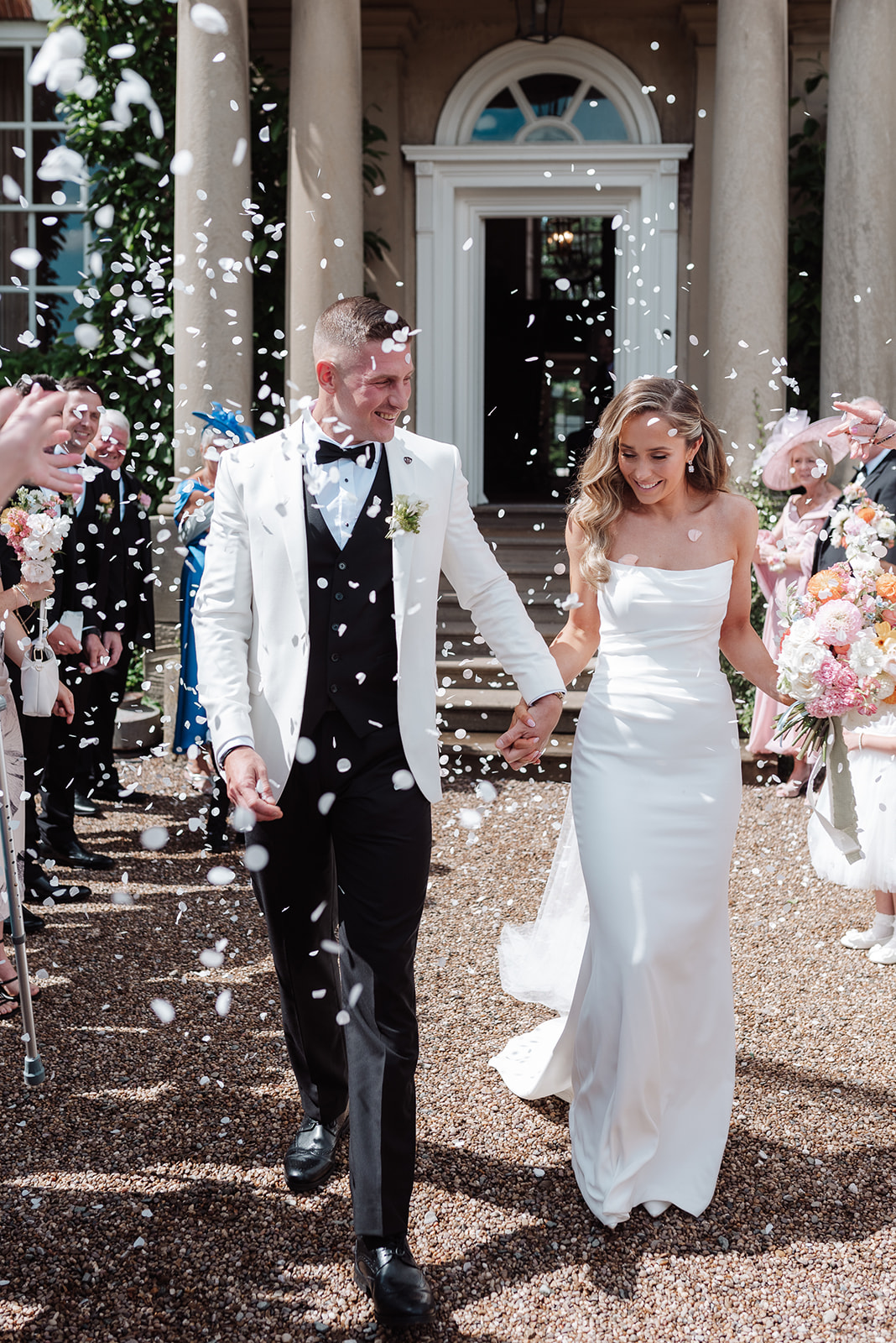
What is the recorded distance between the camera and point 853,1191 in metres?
3.32

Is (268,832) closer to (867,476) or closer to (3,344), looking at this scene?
(867,476)

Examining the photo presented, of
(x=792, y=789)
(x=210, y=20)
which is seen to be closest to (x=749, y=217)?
(x=210, y=20)

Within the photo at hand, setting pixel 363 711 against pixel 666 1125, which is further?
pixel 666 1125

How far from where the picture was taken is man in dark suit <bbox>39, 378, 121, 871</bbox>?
6273 millimetres

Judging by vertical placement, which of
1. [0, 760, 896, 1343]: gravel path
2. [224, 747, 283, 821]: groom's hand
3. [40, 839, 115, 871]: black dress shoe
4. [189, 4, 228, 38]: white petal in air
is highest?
[189, 4, 228, 38]: white petal in air

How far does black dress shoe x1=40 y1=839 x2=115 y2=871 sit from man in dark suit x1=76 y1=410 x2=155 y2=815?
0.97 m

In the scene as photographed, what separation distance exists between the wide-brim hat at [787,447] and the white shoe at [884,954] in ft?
9.25

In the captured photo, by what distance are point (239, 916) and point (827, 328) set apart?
627 centimetres

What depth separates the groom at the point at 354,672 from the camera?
2.88 meters

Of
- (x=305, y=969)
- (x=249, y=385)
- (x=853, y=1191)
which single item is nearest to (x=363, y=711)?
(x=305, y=969)

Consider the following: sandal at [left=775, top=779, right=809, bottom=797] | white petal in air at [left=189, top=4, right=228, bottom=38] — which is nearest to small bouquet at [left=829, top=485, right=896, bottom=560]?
sandal at [left=775, top=779, right=809, bottom=797]

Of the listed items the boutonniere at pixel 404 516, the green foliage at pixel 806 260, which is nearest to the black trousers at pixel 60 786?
the boutonniere at pixel 404 516

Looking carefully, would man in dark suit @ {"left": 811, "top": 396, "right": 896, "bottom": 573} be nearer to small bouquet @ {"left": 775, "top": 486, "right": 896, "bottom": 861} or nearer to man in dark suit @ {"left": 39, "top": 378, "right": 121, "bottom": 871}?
Answer: small bouquet @ {"left": 775, "top": 486, "right": 896, "bottom": 861}

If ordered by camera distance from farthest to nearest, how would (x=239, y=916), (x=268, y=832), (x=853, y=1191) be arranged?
(x=239, y=916) → (x=853, y=1191) → (x=268, y=832)
